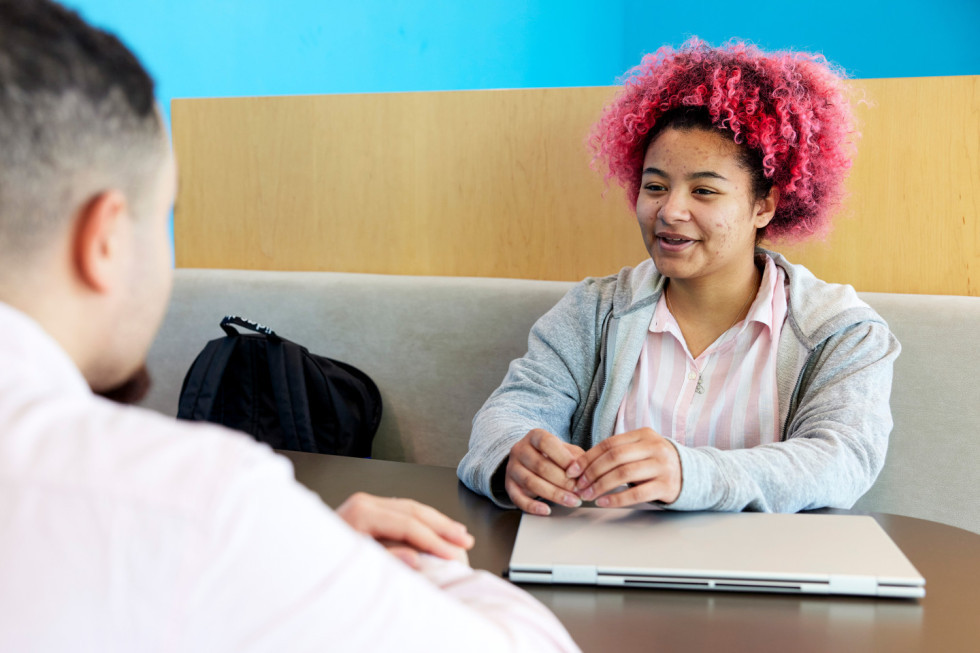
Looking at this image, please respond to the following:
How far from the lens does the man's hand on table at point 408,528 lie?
674 millimetres

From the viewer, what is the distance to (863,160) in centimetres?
170

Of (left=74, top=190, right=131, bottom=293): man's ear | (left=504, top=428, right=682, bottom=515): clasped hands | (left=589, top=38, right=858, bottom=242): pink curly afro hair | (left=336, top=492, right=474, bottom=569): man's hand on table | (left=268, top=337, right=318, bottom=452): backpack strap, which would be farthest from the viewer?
(left=268, top=337, right=318, bottom=452): backpack strap

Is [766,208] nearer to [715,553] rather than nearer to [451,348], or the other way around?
[451,348]

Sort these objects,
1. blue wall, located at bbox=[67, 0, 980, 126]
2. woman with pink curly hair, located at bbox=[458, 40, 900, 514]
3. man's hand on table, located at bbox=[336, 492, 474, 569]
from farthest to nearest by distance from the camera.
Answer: blue wall, located at bbox=[67, 0, 980, 126] → woman with pink curly hair, located at bbox=[458, 40, 900, 514] → man's hand on table, located at bbox=[336, 492, 474, 569]

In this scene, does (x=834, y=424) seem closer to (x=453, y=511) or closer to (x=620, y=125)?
(x=453, y=511)

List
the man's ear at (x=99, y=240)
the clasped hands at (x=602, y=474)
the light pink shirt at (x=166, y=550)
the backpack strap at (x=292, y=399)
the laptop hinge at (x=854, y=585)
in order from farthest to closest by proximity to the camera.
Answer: the backpack strap at (x=292, y=399) → the clasped hands at (x=602, y=474) → the laptop hinge at (x=854, y=585) → the man's ear at (x=99, y=240) → the light pink shirt at (x=166, y=550)

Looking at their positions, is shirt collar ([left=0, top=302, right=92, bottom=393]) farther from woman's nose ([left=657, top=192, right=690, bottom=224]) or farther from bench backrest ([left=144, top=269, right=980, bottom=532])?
bench backrest ([left=144, top=269, right=980, bottom=532])

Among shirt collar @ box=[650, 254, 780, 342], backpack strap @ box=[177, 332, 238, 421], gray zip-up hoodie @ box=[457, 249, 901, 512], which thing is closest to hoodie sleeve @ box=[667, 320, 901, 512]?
gray zip-up hoodie @ box=[457, 249, 901, 512]

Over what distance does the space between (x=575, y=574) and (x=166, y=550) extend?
53 centimetres

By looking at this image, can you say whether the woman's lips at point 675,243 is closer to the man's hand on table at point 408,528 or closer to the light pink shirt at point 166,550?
the man's hand on table at point 408,528

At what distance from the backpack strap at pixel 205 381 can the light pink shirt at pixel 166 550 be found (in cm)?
152

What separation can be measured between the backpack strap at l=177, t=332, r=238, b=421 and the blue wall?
906mm

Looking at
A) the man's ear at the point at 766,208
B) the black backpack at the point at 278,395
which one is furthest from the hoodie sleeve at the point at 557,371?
the black backpack at the point at 278,395

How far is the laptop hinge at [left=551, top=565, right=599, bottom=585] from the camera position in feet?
2.70
